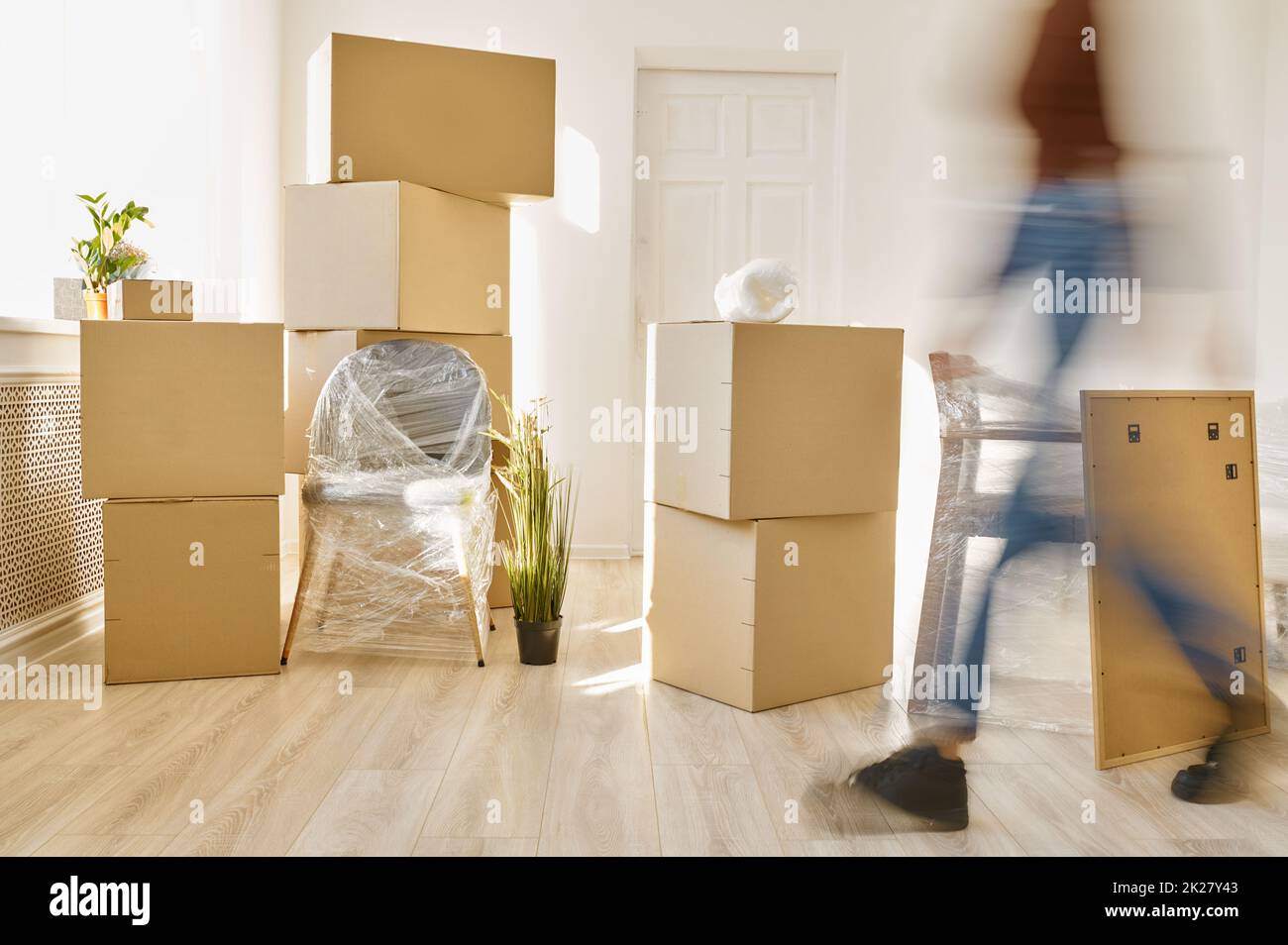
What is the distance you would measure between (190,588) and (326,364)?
2.62ft

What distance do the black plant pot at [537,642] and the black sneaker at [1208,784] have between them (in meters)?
1.39

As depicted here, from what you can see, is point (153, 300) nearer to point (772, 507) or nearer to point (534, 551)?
point (534, 551)

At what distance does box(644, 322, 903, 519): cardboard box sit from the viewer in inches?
88.3

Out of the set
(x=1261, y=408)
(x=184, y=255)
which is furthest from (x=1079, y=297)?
(x=184, y=255)

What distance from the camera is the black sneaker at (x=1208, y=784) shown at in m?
1.78

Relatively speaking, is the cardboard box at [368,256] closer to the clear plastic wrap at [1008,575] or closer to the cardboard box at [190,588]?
the cardboard box at [190,588]

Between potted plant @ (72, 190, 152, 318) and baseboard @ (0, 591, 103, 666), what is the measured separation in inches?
30.1

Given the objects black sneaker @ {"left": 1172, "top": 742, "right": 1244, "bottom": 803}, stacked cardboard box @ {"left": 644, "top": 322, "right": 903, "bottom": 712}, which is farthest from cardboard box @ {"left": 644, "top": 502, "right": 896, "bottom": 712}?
black sneaker @ {"left": 1172, "top": 742, "right": 1244, "bottom": 803}

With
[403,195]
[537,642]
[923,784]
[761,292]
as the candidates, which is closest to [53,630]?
[537,642]

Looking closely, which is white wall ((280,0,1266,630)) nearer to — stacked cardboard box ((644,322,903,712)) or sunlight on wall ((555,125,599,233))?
sunlight on wall ((555,125,599,233))

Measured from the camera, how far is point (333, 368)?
2934mm

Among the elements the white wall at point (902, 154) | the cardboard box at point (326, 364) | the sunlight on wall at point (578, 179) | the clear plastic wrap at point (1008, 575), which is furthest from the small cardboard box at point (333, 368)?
the clear plastic wrap at point (1008, 575)

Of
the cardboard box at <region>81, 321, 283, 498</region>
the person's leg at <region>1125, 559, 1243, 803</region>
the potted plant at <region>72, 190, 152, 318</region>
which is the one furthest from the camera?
the potted plant at <region>72, 190, 152, 318</region>

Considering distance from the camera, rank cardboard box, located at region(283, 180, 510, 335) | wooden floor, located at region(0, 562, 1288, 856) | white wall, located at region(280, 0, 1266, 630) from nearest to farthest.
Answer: white wall, located at region(280, 0, 1266, 630) → wooden floor, located at region(0, 562, 1288, 856) → cardboard box, located at region(283, 180, 510, 335)
